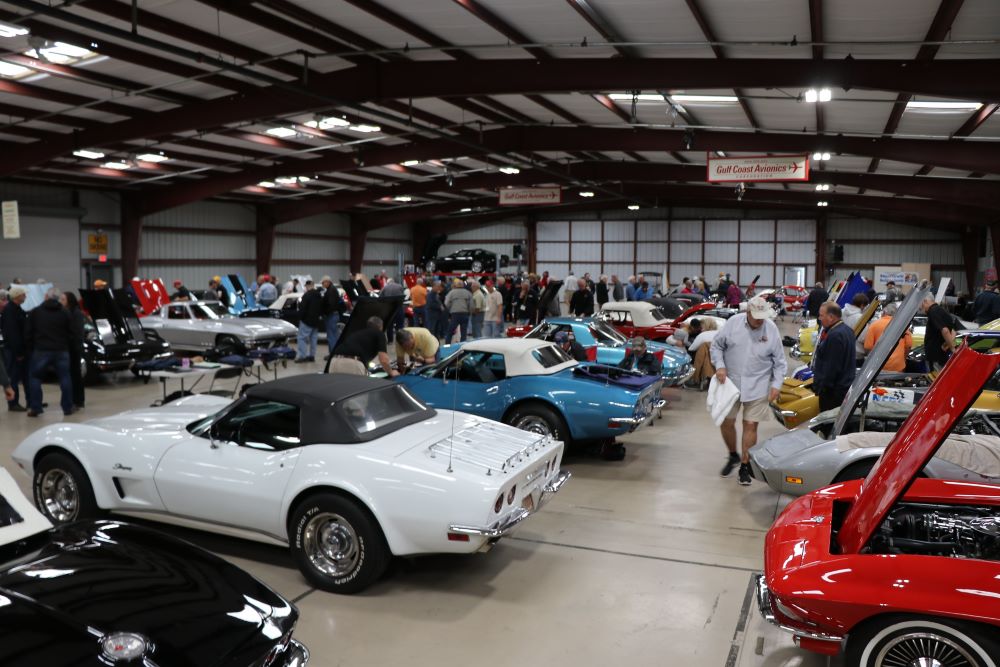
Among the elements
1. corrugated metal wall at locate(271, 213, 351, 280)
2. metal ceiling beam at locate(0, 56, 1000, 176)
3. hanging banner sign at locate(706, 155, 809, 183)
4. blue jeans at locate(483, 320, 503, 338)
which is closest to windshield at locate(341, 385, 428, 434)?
metal ceiling beam at locate(0, 56, 1000, 176)

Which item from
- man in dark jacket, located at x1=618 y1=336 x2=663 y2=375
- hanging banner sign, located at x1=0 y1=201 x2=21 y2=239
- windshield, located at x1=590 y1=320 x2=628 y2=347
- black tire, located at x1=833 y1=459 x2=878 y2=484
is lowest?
black tire, located at x1=833 y1=459 x2=878 y2=484

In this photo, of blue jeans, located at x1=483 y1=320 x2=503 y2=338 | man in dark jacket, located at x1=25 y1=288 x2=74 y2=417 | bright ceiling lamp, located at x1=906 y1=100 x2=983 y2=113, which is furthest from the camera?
blue jeans, located at x1=483 y1=320 x2=503 y2=338

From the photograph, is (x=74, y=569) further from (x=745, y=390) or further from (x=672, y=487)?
(x=745, y=390)

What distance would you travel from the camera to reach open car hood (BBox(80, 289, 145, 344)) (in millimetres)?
12906

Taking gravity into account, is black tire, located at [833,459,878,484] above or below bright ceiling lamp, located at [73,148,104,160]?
below

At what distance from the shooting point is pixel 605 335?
12219 mm

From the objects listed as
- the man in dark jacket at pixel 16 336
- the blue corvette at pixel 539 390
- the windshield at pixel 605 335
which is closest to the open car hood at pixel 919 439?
the blue corvette at pixel 539 390

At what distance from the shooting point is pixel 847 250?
36.2m

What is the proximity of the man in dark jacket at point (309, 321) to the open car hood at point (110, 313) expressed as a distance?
298cm

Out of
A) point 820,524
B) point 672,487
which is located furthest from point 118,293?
point 820,524

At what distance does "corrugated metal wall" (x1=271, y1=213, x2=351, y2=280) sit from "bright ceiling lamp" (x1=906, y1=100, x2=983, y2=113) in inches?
1053

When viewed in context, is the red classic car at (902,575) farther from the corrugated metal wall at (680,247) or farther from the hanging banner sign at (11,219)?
the corrugated metal wall at (680,247)

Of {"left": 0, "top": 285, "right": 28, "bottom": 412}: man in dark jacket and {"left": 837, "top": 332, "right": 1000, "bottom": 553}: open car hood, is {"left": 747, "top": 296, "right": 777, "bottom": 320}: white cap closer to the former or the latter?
{"left": 837, "top": 332, "right": 1000, "bottom": 553}: open car hood

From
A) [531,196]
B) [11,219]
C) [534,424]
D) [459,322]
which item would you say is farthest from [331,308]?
[531,196]
